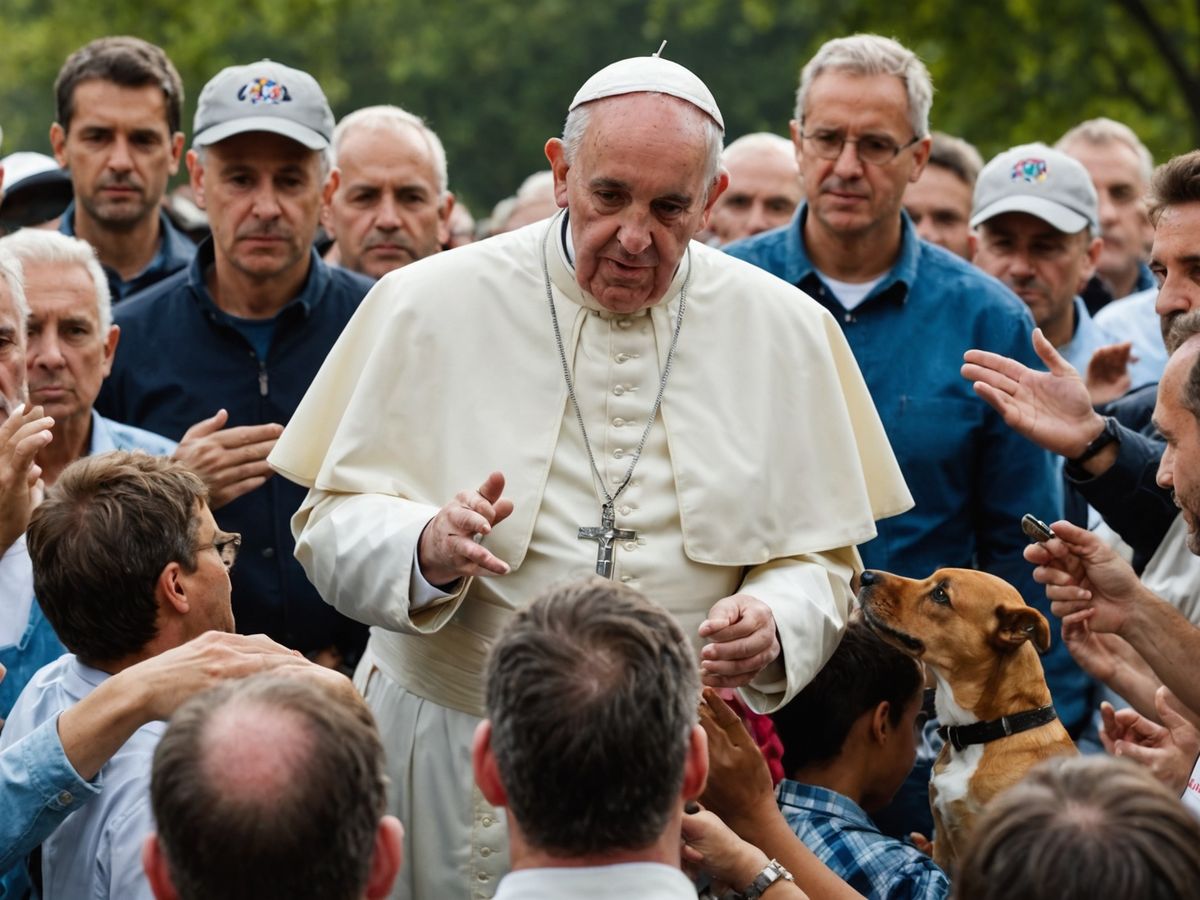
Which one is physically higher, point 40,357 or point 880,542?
point 40,357

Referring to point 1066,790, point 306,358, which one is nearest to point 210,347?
point 306,358

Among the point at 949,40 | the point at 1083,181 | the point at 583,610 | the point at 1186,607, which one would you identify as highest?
the point at 949,40

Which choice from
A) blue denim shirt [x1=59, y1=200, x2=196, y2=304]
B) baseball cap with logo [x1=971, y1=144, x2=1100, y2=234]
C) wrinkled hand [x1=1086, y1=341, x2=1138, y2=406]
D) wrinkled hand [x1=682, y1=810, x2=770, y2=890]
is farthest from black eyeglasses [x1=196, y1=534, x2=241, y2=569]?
baseball cap with logo [x1=971, y1=144, x2=1100, y2=234]

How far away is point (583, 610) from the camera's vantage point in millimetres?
3020

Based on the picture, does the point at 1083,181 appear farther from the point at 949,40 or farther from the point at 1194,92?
the point at 949,40

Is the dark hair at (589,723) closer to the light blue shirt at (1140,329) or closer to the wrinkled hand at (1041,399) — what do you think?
the wrinkled hand at (1041,399)

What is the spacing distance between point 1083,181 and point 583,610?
4.88m

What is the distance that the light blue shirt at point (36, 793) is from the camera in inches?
143

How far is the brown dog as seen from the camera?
461cm

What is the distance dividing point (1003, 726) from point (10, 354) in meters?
2.76

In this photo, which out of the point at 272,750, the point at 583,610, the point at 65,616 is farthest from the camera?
the point at 65,616

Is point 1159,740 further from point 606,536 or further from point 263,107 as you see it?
point 263,107

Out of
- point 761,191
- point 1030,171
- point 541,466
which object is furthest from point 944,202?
point 541,466

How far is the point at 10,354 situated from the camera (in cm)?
504
